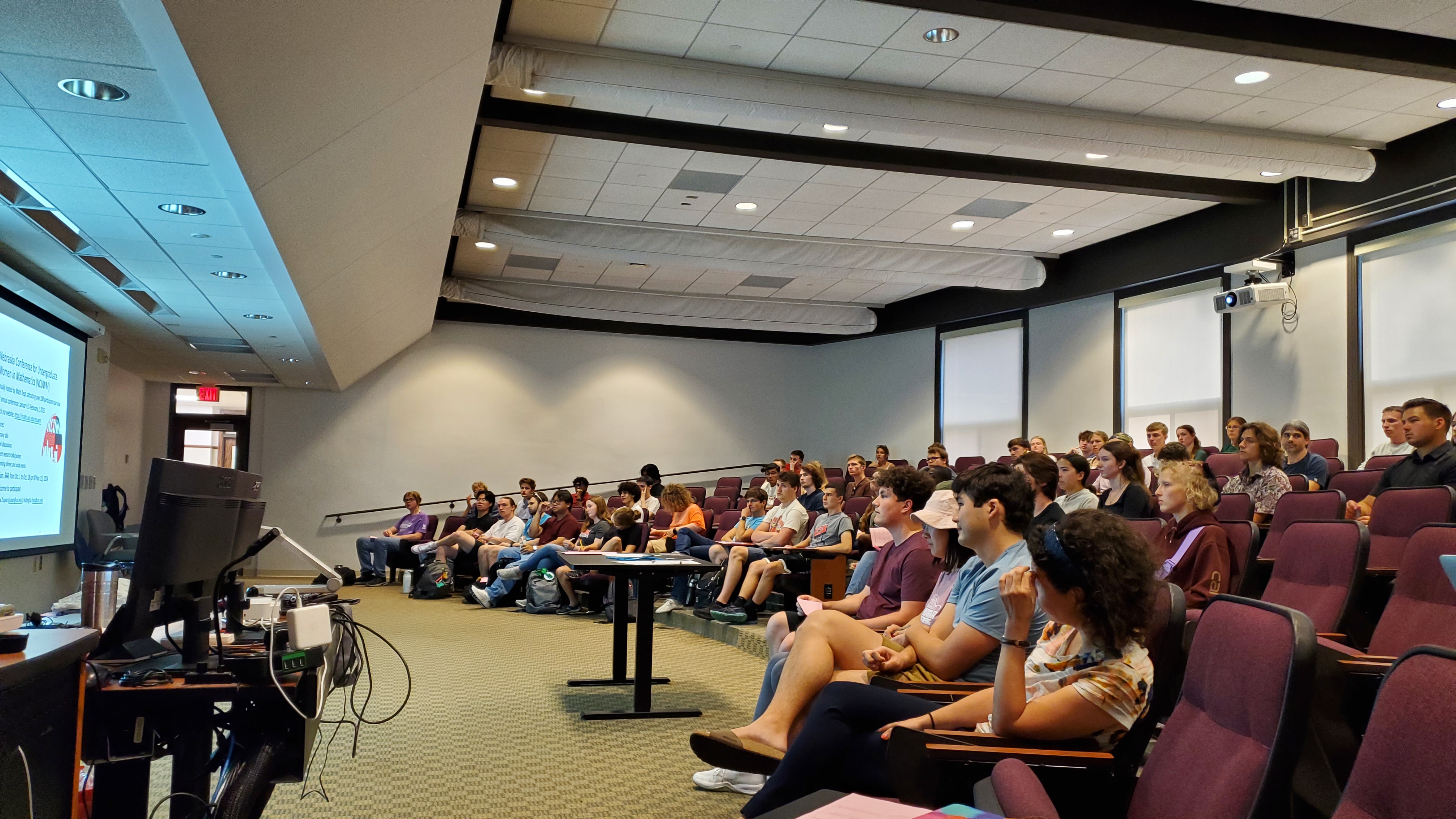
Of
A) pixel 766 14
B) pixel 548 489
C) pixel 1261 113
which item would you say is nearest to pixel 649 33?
pixel 766 14

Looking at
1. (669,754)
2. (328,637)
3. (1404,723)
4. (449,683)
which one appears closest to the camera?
(1404,723)

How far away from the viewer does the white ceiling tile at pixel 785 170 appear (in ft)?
25.7

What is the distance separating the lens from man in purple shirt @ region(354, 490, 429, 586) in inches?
487

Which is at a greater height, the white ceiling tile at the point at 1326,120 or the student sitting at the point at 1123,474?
the white ceiling tile at the point at 1326,120

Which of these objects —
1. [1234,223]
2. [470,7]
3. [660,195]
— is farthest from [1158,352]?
[470,7]

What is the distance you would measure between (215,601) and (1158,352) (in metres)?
9.52

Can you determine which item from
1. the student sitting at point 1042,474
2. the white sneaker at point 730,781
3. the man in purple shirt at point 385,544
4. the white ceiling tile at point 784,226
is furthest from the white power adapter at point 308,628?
the man in purple shirt at point 385,544

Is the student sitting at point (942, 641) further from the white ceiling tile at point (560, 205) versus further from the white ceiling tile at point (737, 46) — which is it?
the white ceiling tile at point (560, 205)

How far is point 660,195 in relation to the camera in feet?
28.9

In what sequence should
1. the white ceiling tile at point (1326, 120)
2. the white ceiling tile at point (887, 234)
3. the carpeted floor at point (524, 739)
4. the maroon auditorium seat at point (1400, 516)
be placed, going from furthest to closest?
1. the white ceiling tile at point (887, 234)
2. the white ceiling tile at point (1326, 120)
3. the maroon auditorium seat at point (1400, 516)
4. the carpeted floor at point (524, 739)

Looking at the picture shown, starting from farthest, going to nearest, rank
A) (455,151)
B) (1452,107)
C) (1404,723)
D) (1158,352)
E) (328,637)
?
(1158,352), (1452,107), (455,151), (328,637), (1404,723)

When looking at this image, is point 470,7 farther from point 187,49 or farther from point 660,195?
point 660,195

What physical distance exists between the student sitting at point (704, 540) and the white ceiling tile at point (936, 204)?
2.89 metres

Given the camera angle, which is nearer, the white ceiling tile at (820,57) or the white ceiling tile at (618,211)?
the white ceiling tile at (820,57)
